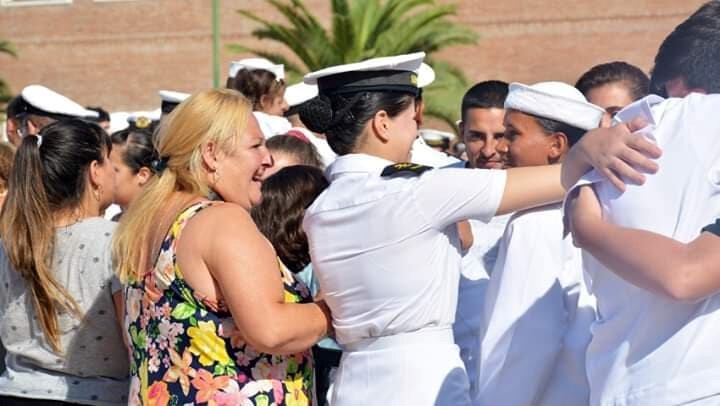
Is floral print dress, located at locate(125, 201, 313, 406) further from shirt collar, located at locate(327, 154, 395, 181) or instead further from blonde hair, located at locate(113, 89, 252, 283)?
shirt collar, located at locate(327, 154, 395, 181)

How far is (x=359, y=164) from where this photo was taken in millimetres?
3781

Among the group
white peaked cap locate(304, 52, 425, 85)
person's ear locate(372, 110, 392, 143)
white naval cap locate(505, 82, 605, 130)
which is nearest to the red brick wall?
white naval cap locate(505, 82, 605, 130)

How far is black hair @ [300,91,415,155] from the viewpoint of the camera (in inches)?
152

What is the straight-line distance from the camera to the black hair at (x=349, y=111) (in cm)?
387

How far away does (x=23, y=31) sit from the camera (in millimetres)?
36500

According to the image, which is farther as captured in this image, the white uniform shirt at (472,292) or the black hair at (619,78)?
the black hair at (619,78)

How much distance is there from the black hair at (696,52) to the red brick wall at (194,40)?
101ft

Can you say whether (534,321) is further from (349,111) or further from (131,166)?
(131,166)

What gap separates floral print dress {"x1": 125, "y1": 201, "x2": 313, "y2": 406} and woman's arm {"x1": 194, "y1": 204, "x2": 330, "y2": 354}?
9cm

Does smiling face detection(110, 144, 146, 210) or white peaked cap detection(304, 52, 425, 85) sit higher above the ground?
white peaked cap detection(304, 52, 425, 85)

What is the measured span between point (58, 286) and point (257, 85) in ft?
9.40

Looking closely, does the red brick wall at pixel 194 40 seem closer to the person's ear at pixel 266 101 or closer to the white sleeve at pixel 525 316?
the person's ear at pixel 266 101

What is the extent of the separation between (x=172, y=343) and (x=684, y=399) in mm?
1659

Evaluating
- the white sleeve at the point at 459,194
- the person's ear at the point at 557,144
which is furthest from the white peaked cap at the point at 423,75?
the white sleeve at the point at 459,194
